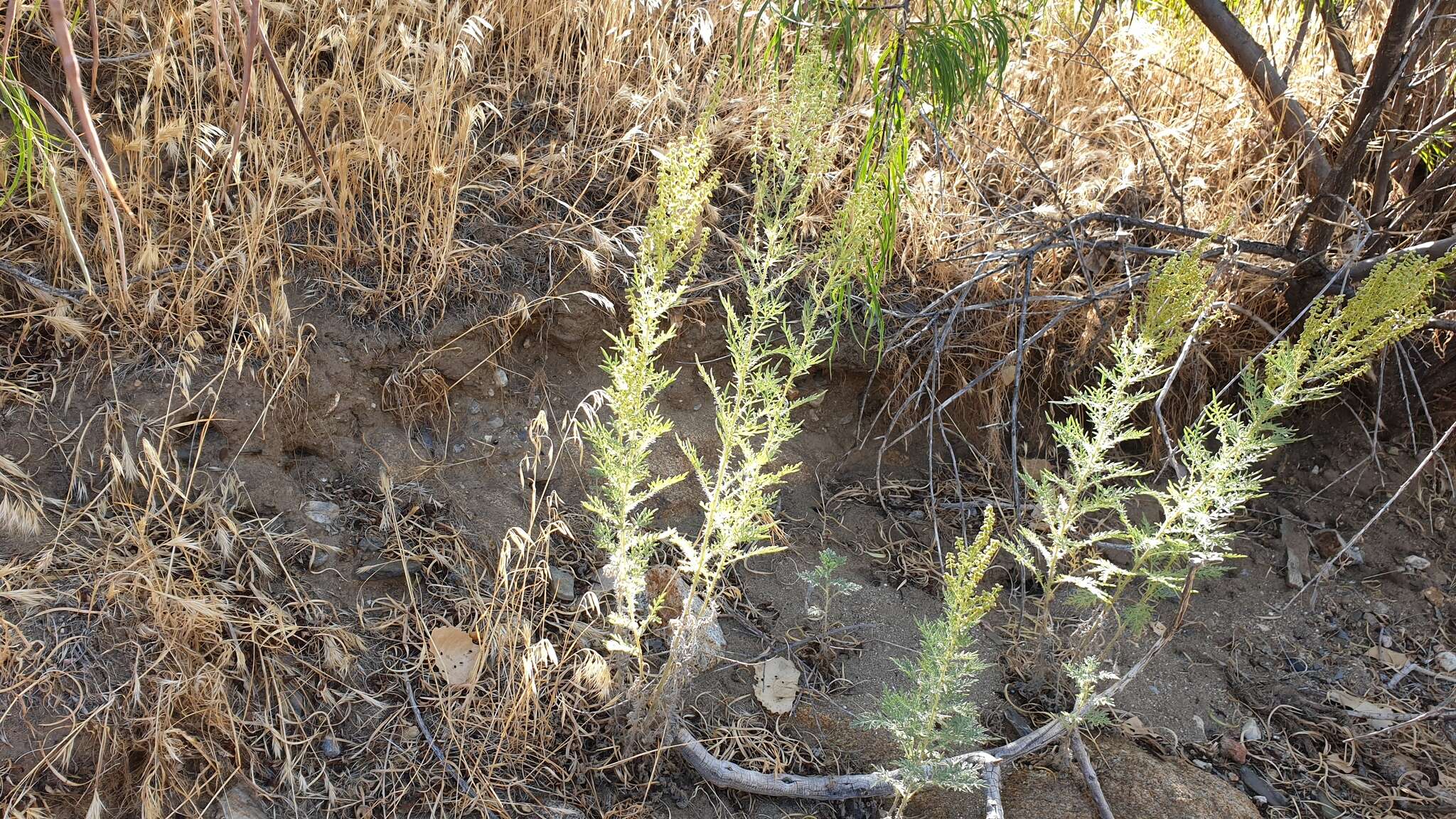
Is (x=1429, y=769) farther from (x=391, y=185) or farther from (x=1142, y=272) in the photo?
(x=391, y=185)

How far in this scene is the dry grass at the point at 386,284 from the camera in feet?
7.54

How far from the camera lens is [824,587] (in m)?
2.90

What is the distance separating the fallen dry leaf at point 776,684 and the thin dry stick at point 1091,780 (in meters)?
0.73

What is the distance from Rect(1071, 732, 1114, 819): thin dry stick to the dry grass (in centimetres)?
73

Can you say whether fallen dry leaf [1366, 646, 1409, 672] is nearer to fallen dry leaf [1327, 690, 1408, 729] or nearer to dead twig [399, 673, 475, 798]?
fallen dry leaf [1327, 690, 1408, 729]

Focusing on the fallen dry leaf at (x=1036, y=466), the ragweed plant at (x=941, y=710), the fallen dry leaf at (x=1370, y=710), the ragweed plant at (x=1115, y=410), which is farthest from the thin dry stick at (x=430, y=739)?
the fallen dry leaf at (x=1370, y=710)

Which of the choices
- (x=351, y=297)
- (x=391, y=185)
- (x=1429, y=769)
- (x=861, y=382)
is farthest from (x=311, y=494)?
(x=1429, y=769)

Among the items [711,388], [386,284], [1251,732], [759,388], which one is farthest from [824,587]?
[386,284]

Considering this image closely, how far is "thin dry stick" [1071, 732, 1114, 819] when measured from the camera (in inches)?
96.9

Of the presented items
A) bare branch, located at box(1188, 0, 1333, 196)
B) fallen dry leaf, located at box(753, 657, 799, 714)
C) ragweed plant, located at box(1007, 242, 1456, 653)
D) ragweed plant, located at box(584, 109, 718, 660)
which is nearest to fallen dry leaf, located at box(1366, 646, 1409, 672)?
ragweed plant, located at box(1007, 242, 1456, 653)

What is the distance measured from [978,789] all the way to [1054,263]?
181 centimetres

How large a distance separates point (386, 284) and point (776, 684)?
160 centimetres

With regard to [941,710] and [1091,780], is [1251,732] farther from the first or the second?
[941,710]

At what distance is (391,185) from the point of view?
304cm
